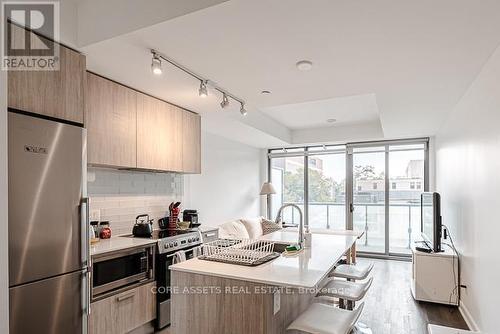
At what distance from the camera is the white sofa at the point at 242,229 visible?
5098 millimetres

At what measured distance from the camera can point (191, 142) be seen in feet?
13.3

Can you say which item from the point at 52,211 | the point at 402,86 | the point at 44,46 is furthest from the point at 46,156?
the point at 402,86

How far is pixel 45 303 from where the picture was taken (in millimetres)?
1959

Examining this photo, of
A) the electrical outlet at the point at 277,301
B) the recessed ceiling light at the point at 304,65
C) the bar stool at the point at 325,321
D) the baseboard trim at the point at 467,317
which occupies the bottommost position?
the baseboard trim at the point at 467,317

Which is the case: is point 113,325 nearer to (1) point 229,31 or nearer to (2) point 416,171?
(1) point 229,31

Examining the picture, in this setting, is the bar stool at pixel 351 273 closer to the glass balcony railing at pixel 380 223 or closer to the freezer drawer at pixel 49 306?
the freezer drawer at pixel 49 306

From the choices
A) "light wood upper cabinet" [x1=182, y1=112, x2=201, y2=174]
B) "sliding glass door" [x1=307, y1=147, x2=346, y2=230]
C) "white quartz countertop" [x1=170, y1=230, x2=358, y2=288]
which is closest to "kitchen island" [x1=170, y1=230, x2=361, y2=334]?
"white quartz countertop" [x1=170, y1=230, x2=358, y2=288]

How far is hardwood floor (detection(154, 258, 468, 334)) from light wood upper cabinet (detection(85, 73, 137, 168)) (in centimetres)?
178

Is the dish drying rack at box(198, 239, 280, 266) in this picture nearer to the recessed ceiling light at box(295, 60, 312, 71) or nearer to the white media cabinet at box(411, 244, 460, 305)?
the recessed ceiling light at box(295, 60, 312, 71)

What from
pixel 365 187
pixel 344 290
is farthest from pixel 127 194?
pixel 365 187

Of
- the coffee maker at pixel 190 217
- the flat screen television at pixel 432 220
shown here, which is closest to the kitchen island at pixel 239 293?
the coffee maker at pixel 190 217

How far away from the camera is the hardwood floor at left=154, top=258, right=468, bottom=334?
10.6 feet

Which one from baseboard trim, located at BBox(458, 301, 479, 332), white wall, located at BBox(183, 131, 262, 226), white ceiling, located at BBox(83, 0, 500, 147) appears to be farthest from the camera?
white wall, located at BBox(183, 131, 262, 226)

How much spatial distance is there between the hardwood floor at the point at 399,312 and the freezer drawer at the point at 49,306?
1.21 m
